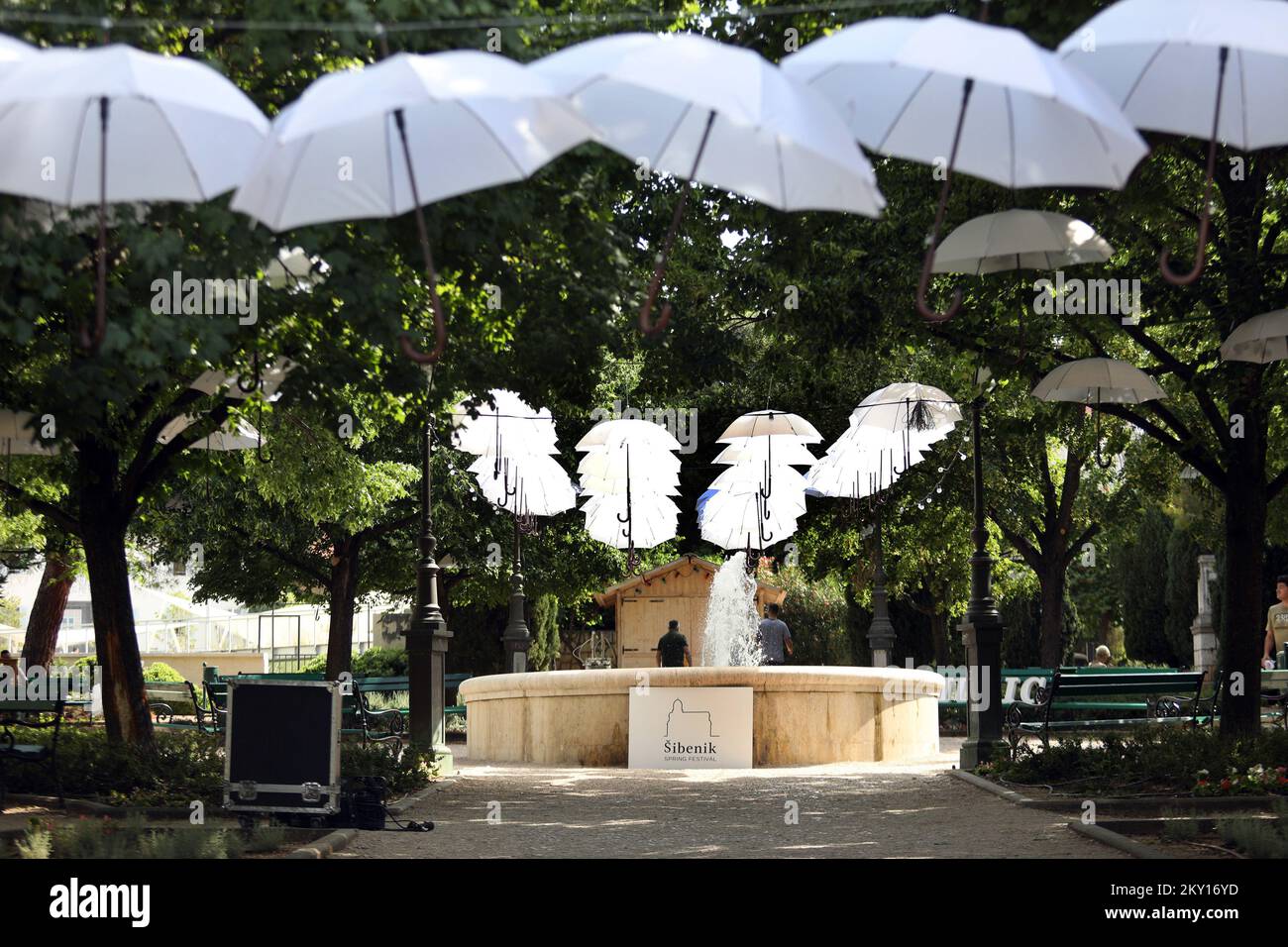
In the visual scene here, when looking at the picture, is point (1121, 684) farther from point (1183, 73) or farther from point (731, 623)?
point (731, 623)

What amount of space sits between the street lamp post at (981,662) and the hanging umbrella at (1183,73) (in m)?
8.85

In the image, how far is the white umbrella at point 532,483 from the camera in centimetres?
2452

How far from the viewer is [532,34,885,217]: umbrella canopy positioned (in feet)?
26.4

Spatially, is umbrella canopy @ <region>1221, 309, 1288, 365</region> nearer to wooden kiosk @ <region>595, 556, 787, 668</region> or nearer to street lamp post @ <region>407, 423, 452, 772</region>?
street lamp post @ <region>407, 423, 452, 772</region>

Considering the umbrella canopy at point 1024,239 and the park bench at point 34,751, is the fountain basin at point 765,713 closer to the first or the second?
the park bench at point 34,751

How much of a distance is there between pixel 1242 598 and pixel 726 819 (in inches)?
252

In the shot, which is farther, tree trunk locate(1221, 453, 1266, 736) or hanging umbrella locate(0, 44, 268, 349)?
tree trunk locate(1221, 453, 1266, 736)

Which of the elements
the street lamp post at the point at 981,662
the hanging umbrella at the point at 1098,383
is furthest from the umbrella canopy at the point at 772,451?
the hanging umbrella at the point at 1098,383

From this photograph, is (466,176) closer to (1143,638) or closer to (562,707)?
(562,707)

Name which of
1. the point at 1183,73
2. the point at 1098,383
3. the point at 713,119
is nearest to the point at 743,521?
the point at 1098,383

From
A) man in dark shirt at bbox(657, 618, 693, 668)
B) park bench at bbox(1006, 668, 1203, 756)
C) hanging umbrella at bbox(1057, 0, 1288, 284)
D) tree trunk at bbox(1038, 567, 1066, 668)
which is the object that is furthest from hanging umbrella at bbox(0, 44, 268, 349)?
tree trunk at bbox(1038, 567, 1066, 668)

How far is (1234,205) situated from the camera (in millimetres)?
15547

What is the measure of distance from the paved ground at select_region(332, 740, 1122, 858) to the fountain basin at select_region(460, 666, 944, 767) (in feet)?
4.28

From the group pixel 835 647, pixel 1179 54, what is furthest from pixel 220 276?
pixel 835 647
